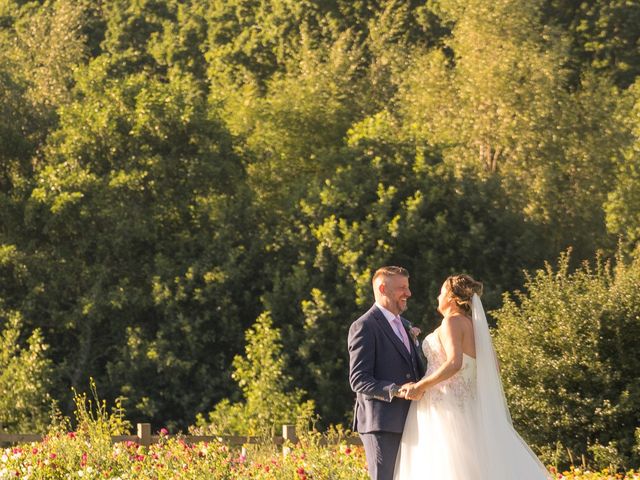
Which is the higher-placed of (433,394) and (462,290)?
(462,290)

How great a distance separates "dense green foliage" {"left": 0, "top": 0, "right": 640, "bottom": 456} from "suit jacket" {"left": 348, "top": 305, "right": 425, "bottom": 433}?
1898 centimetres

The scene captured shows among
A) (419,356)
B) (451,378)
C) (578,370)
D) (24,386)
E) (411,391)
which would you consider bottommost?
(411,391)

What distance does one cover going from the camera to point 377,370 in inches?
350

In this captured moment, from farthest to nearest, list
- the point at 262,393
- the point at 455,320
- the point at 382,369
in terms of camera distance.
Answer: the point at 262,393 → the point at 455,320 → the point at 382,369

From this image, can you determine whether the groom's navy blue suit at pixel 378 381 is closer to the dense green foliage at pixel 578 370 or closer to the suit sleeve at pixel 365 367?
the suit sleeve at pixel 365 367

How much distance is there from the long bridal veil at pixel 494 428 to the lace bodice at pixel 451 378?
0.07 m

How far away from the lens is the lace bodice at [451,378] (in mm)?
9125

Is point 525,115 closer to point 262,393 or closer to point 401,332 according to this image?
point 262,393

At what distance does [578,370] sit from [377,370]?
8.61 metres

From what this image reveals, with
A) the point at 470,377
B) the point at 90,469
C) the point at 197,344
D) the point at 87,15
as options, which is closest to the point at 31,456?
the point at 90,469

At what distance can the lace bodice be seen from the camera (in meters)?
9.12

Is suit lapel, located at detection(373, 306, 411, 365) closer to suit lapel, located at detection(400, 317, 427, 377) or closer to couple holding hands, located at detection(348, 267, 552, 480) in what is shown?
couple holding hands, located at detection(348, 267, 552, 480)

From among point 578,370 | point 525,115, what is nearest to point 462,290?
point 578,370

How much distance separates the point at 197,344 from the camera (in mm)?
29109
